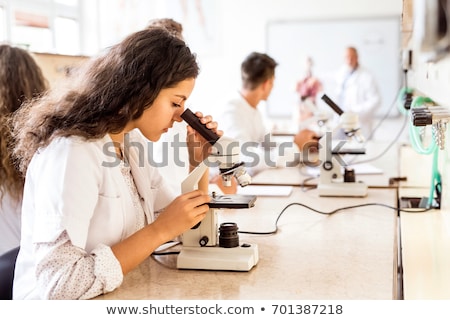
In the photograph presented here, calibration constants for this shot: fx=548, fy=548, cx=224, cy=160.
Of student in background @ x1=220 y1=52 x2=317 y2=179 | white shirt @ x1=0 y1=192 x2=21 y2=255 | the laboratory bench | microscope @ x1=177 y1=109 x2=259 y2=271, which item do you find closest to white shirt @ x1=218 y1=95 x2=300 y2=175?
student in background @ x1=220 y1=52 x2=317 y2=179

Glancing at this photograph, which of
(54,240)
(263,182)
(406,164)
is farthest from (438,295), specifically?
(406,164)

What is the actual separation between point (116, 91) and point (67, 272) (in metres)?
0.41

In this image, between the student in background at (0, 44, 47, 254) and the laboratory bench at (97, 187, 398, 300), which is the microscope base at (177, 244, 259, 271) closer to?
the laboratory bench at (97, 187, 398, 300)

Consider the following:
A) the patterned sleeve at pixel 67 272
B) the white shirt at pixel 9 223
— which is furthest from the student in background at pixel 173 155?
the patterned sleeve at pixel 67 272

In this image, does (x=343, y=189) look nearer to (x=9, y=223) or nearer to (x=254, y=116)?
(x=9, y=223)

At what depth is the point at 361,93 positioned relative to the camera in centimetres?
552

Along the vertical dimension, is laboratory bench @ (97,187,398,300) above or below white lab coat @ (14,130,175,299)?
below

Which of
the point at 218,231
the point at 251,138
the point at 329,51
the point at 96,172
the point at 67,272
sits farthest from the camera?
the point at 329,51

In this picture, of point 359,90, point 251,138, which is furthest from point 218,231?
point 359,90

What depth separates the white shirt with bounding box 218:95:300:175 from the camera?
116 inches

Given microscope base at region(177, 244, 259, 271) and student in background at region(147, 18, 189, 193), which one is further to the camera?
student in background at region(147, 18, 189, 193)

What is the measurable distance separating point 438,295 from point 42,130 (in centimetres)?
93

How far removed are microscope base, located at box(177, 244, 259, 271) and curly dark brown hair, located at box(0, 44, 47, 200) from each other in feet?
2.68

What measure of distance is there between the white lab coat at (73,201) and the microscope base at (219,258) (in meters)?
0.16
